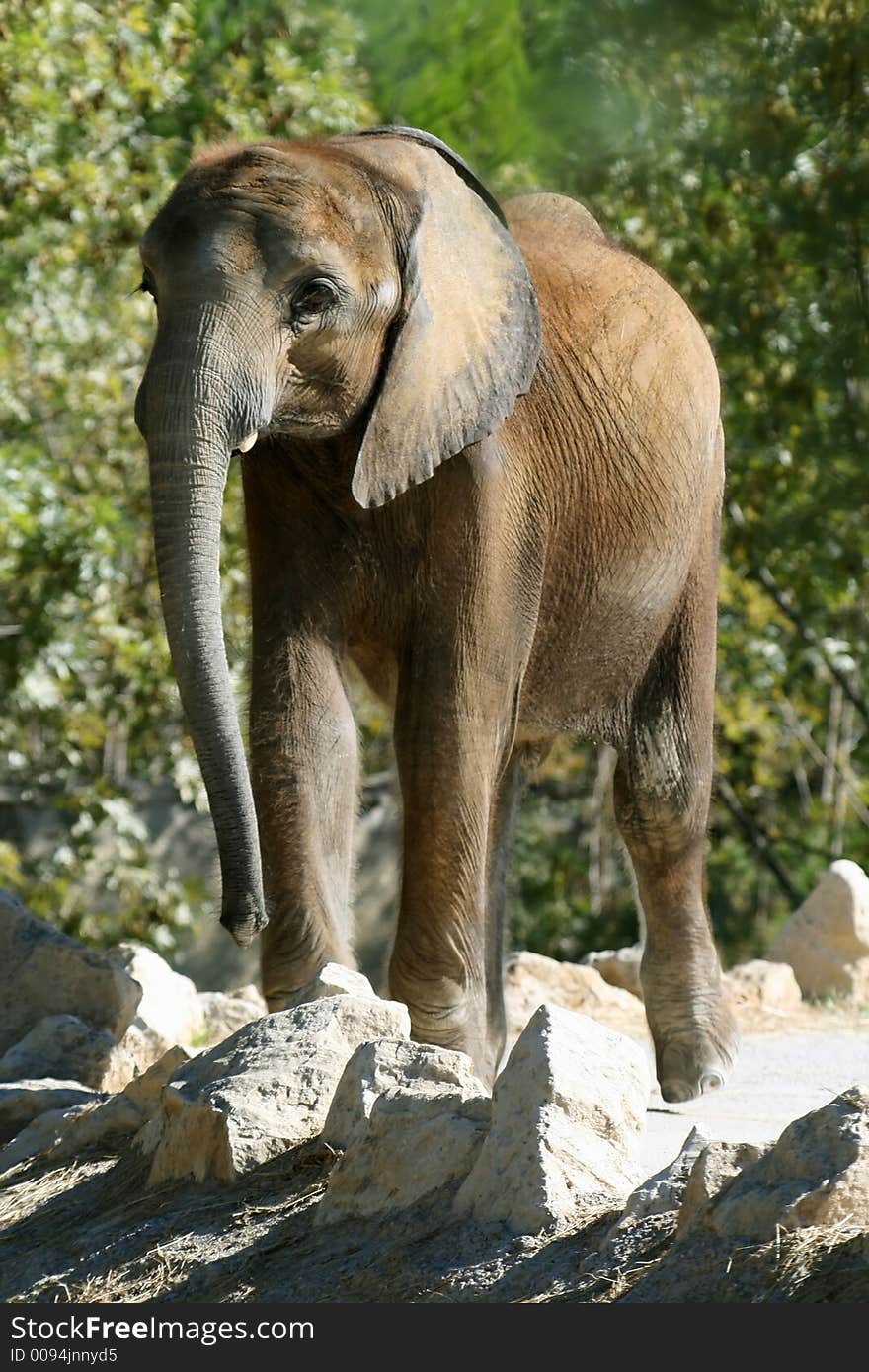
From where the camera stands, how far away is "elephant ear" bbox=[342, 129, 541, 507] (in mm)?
5547

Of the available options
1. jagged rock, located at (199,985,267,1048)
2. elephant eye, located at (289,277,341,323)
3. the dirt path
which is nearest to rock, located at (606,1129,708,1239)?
the dirt path

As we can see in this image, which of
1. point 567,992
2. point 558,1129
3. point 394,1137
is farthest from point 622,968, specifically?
point 558,1129

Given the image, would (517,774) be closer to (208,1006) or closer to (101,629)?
(208,1006)

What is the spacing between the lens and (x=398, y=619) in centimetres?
583

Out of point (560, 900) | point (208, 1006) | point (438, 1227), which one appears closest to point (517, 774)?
point (208, 1006)

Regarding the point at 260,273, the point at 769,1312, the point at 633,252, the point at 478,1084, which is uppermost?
the point at 633,252

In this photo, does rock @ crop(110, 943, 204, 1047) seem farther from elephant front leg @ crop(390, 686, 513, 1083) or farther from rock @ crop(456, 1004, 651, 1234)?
rock @ crop(456, 1004, 651, 1234)

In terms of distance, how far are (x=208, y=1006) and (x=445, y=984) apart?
270 cm

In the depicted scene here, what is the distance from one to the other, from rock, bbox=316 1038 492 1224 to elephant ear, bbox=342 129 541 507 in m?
1.62

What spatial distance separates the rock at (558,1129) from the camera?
4.02 m

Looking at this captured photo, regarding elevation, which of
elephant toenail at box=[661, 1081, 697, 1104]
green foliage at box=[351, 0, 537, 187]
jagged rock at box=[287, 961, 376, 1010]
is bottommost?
elephant toenail at box=[661, 1081, 697, 1104]

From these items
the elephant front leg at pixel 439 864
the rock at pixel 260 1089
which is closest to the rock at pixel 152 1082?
the rock at pixel 260 1089

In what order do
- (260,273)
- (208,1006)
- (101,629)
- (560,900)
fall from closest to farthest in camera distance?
(260,273) < (208,1006) < (101,629) < (560,900)

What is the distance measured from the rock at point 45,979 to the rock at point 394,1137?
6.88ft
